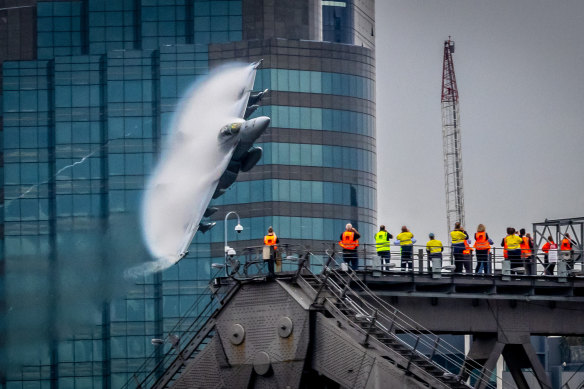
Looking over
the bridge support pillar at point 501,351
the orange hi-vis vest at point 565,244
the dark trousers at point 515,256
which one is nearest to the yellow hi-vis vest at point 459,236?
the dark trousers at point 515,256

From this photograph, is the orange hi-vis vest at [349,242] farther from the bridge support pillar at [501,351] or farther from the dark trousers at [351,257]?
the bridge support pillar at [501,351]

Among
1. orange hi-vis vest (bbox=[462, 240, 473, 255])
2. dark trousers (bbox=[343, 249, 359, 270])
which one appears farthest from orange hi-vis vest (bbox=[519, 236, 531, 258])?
dark trousers (bbox=[343, 249, 359, 270])

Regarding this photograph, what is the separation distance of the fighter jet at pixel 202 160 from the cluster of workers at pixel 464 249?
25.0m

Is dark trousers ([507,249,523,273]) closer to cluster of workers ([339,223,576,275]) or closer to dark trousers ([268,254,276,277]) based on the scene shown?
cluster of workers ([339,223,576,275])

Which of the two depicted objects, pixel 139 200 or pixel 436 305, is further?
pixel 139 200

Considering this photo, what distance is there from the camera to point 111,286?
341 feet

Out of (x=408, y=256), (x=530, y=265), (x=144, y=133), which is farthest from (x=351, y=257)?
(x=144, y=133)

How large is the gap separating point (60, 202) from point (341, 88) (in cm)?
2553

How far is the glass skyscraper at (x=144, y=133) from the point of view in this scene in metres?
124

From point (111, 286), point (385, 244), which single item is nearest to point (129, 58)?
point (111, 286)

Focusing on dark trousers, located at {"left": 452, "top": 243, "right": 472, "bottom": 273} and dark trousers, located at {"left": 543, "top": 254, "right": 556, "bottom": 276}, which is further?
dark trousers, located at {"left": 543, "top": 254, "right": 556, "bottom": 276}

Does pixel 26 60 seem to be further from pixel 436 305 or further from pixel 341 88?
pixel 436 305

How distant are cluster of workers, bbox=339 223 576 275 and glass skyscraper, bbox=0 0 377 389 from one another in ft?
187

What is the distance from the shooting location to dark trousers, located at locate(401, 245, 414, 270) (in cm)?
6187
